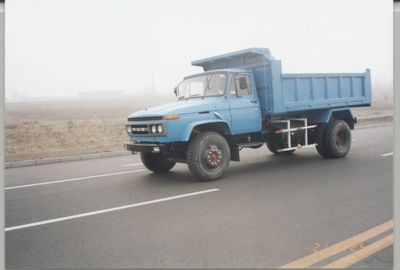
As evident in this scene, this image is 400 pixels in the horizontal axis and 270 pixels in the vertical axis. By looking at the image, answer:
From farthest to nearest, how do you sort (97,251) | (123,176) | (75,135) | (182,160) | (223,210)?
(75,135) < (123,176) < (182,160) < (223,210) < (97,251)

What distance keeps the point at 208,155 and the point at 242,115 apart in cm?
137

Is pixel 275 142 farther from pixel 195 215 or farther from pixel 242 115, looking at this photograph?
pixel 195 215

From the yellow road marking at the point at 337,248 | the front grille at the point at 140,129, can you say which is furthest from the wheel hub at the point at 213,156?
the yellow road marking at the point at 337,248

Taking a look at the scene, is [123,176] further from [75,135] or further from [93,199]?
[75,135]

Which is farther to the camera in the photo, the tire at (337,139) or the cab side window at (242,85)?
the tire at (337,139)

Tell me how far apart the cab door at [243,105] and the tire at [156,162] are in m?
1.89

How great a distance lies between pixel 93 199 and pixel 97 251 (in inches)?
101

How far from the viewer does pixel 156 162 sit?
8.88 metres

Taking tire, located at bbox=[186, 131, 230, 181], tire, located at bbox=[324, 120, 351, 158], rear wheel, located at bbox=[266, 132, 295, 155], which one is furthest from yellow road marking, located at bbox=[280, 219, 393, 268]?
tire, located at bbox=[324, 120, 351, 158]

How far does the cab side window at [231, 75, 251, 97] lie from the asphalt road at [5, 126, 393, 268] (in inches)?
70.6

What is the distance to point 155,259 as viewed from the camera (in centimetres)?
386

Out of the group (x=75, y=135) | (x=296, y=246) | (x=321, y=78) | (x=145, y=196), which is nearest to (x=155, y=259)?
(x=296, y=246)

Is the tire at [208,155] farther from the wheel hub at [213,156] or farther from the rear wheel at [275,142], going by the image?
the rear wheel at [275,142]

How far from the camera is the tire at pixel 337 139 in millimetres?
9836
